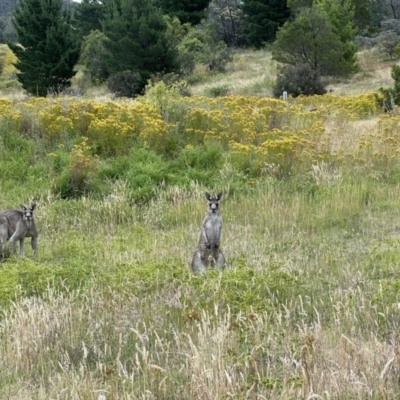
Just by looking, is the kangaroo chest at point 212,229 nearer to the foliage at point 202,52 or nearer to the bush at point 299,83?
the bush at point 299,83

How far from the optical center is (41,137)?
15016 millimetres

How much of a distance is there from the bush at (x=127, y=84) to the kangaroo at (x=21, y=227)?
23.7m

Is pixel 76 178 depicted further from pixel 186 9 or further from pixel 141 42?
pixel 186 9

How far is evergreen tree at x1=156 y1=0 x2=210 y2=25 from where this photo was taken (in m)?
53.3

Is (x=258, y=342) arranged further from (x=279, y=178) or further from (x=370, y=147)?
(x=370, y=147)

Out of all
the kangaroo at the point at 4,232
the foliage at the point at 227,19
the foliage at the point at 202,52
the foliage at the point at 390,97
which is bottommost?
the kangaroo at the point at 4,232

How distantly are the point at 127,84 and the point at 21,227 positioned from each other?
955 inches

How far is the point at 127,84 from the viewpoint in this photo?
32.3 m

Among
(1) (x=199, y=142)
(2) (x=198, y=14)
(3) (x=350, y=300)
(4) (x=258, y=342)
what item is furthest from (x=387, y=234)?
(2) (x=198, y=14)

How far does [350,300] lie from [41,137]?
10633mm

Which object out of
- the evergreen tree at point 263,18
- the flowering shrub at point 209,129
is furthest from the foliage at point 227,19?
the flowering shrub at point 209,129

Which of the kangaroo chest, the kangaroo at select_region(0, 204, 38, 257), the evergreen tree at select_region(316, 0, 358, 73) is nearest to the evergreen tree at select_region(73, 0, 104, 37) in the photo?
the evergreen tree at select_region(316, 0, 358, 73)

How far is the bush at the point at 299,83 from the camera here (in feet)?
96.3

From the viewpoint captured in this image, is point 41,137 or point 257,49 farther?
point 257,49
